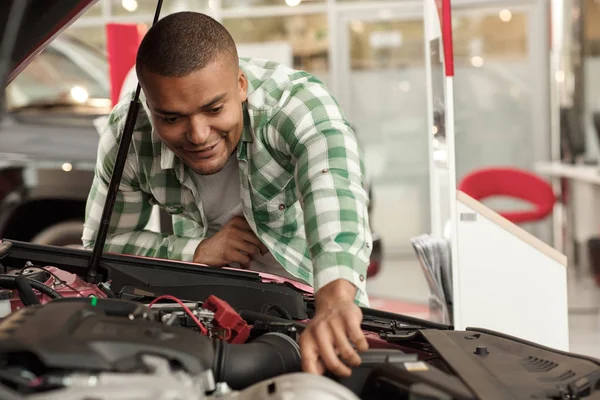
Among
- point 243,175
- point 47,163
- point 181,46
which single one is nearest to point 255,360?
point 181,46

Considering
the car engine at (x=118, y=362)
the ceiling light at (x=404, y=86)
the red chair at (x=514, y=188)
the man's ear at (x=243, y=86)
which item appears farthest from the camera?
the ceiling light at (x=404, y=86)

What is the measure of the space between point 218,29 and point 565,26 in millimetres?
6203

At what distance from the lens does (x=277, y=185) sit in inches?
74.3

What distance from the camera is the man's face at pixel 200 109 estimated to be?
1521mm

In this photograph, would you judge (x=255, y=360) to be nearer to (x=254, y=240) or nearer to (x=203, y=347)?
(x=203, y=347)

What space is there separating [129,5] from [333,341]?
304 inches

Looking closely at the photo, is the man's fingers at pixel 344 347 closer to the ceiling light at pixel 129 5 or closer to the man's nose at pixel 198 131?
the man's nose at pixel 198 131

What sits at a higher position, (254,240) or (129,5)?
(129,5)

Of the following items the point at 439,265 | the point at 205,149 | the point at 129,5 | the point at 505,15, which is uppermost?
the point at 129,5

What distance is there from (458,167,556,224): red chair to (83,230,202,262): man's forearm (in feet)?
12.9

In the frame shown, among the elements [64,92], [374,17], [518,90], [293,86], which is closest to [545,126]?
[518,90]

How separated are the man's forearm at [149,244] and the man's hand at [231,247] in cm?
7

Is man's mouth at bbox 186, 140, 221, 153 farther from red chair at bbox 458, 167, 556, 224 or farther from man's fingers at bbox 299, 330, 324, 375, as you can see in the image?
red chair at bbox 458, 167, 556, 224

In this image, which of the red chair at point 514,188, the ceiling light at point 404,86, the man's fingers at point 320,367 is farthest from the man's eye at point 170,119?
the ceiling light at point 404,86
